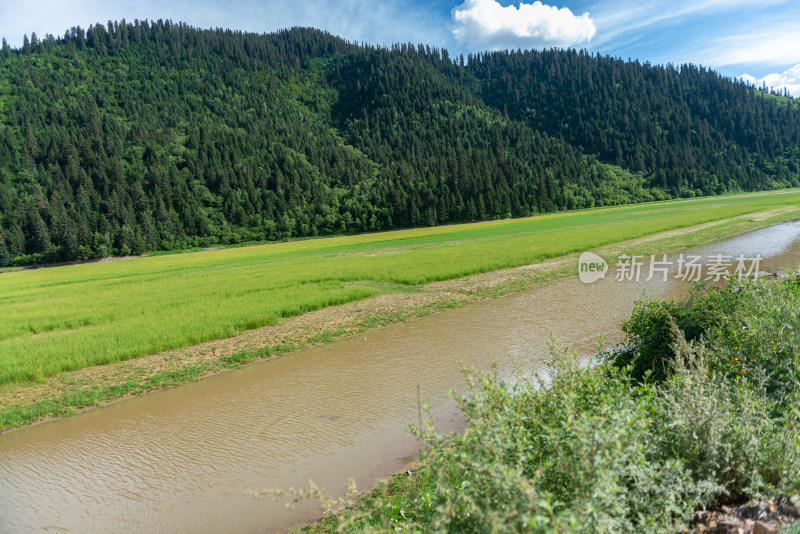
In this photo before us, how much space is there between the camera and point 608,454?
10.2 ft

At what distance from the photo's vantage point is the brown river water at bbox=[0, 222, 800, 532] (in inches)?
281

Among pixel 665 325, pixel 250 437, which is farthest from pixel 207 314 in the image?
pixel 665 325

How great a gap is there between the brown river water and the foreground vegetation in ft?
3.16

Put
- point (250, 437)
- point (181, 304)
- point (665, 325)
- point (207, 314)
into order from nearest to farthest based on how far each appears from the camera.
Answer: point (665, 325) < point (250, 437) < point (207, 314) < point (181, 304)

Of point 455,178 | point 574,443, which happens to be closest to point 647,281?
point 574,443

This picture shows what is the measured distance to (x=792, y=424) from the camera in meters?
4.10

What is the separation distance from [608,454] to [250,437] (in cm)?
814

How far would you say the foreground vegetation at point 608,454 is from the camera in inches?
119

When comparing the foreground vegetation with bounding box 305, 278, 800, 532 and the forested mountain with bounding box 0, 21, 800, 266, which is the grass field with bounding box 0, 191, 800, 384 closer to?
the foreground vegetation with bounding box 305, 278, 800, 532

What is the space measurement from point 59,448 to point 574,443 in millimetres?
11126

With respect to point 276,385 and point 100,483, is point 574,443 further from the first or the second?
point 276,385

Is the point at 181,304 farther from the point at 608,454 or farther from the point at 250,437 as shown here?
the point at 608,454

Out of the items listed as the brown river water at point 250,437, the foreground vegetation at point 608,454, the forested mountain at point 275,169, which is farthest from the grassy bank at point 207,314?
the forested mountain at point 275,169

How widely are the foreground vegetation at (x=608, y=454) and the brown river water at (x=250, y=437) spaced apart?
0.96 m
